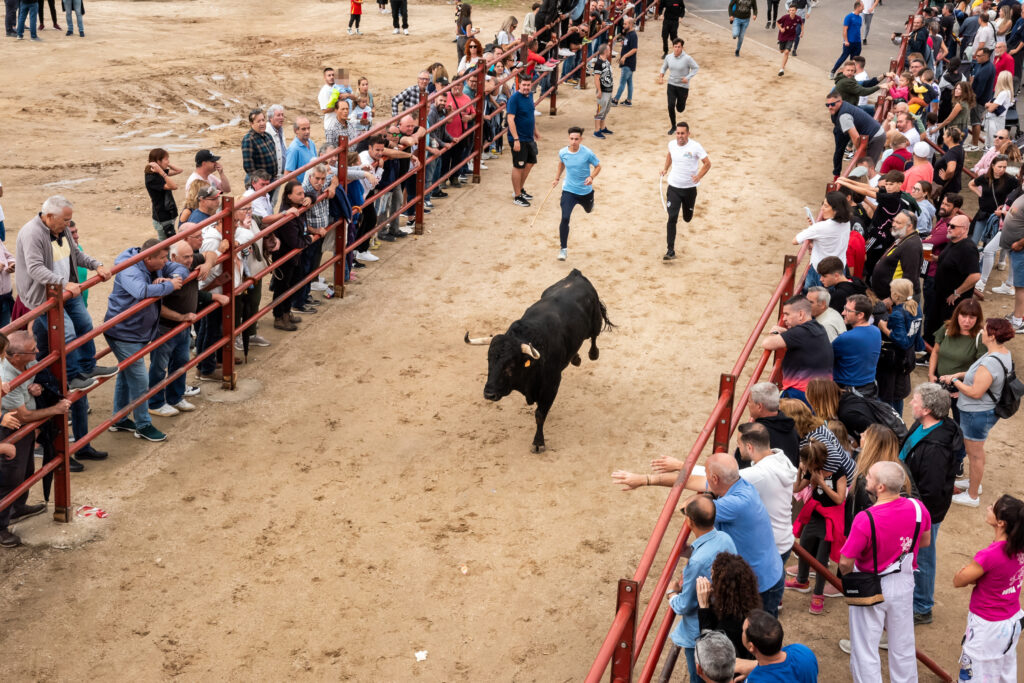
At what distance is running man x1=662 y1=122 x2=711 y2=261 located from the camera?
41.3ft

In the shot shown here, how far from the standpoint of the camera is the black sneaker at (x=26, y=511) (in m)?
7.62

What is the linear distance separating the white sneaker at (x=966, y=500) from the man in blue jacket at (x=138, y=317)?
678 centimetres

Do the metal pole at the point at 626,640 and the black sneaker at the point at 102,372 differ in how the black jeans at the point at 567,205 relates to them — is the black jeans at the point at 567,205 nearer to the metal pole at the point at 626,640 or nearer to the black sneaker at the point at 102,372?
the black sneaker at the point at 102,372

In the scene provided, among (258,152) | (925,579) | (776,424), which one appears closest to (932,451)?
(925,579)

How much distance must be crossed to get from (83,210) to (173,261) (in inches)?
263

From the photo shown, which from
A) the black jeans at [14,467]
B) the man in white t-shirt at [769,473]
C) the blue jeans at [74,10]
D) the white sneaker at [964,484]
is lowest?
the white sneaker at [964,484]

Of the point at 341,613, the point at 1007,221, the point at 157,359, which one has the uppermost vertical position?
the point at 1007,221

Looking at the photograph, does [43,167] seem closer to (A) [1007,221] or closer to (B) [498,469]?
(B) [498,469]

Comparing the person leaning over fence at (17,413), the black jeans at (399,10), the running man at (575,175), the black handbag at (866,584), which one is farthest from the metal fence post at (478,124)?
the black jeans at (399,10)

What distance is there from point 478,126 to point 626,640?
38.1 ft

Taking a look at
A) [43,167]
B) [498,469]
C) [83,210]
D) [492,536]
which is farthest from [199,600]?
[43,167]

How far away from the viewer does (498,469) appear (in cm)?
886

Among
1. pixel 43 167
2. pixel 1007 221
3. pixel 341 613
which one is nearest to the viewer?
pixel 341 613

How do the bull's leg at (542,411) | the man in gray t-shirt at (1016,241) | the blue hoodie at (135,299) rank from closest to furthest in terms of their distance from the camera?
the blue hoodie at (135,299) → the bull's leg at (542,411) → the man in gray t-shirt at (1016,241)
